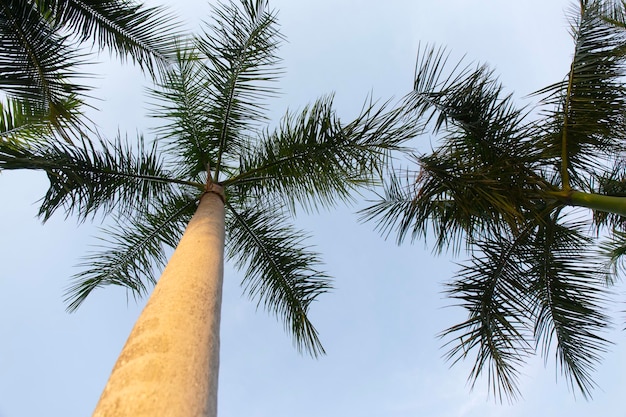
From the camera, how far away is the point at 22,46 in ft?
18.1

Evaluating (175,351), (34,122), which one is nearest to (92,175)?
(34,122)

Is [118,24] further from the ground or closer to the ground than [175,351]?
further from the ground

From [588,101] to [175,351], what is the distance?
4.85 metres

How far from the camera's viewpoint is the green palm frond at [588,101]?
572 centimetres

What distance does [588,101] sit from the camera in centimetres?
559

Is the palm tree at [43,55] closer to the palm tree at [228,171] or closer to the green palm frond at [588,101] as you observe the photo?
the palm tree at [228,171]

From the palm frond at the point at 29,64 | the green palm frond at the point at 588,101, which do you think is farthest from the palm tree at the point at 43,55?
the green palm frond at the point at 588,101

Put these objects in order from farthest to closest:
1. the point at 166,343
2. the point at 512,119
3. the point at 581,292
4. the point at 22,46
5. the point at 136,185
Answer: the point at 136,185 < the point at 581,292 < the point at 512,119 < the point at 22,46 < the point at 166,343

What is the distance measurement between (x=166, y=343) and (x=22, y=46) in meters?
4.11

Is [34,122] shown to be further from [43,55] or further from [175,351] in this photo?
[175,351]

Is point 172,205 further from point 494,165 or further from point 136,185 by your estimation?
point 494,165

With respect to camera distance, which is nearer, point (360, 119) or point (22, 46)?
point (22, 46)

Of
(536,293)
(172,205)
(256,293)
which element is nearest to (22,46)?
(172,205)

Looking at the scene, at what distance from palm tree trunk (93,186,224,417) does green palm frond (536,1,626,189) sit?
3.88 m
